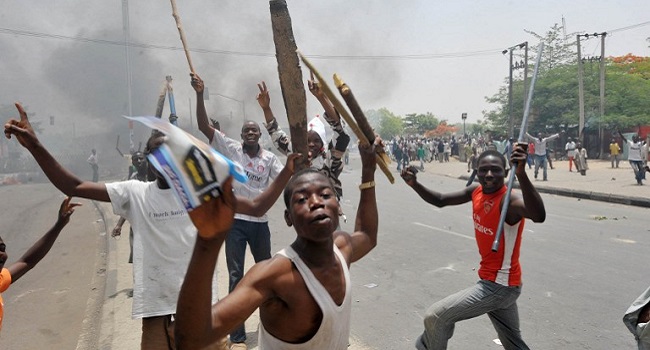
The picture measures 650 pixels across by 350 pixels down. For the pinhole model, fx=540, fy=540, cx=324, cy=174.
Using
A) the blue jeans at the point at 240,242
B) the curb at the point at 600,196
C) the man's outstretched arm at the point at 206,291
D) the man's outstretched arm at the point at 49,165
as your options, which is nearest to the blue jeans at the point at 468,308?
the blue jeans at the point at 240,242

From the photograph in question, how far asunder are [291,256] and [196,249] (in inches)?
24.6

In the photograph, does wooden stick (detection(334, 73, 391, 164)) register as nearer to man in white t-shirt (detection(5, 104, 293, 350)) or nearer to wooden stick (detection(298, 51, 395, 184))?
wooden stick (detection(298, 51, 395, 184))

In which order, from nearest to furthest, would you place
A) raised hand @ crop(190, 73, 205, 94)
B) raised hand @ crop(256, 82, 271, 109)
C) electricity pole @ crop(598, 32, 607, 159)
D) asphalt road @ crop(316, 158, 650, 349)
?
raised hand @ crop(256, 82, 271, 109), raised hand @ crop(190, 73, 205, 94), asphalt road @ crop(316, 158, 650, 349), electricity pole @ crop(598, 32, 607, 159)

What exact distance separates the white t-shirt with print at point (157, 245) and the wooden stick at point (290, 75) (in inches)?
29.2

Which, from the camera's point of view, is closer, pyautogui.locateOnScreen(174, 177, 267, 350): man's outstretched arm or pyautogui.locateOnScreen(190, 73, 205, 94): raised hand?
pyautogui.locateOnScreen(174, 177, 267, 350): man's outstretched arm

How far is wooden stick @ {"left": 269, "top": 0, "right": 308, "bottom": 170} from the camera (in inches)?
118

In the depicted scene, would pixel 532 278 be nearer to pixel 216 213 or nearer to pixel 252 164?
pixel 252 164

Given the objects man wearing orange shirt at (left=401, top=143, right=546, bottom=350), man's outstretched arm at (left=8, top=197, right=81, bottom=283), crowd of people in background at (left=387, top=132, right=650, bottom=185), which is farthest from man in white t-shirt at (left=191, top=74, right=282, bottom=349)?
crowd of people in background at (left=387, top=132, right=650, bottom=185)

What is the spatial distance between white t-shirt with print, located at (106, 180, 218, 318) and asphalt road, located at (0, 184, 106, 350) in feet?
6.56

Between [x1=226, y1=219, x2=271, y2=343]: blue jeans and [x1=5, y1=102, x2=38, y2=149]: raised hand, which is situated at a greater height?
[x1=5, y1=102, x2=38, y2=149]: raised hand

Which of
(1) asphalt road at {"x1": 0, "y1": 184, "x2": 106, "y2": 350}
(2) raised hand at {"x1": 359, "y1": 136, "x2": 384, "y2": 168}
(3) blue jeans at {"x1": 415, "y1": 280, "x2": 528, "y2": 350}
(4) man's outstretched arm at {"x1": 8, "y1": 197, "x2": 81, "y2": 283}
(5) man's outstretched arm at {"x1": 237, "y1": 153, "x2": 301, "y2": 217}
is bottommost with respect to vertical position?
(1) asphalt road at {"x1": 0, "y1": 184, "x2": 106, "y2": 350}

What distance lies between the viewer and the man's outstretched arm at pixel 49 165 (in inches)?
89.0

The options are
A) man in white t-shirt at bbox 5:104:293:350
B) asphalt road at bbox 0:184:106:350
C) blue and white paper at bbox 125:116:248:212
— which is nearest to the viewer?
blue and white paper at bbox 125:116:248:212

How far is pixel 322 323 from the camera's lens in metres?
1.75
